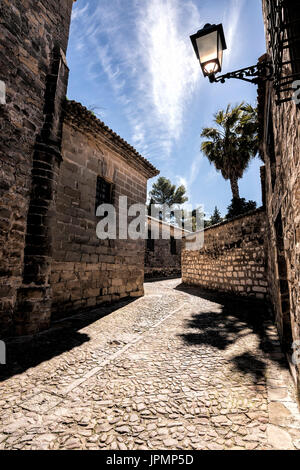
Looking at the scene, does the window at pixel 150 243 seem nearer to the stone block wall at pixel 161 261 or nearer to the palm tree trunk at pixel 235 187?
the stone block wall at pixel 161 261

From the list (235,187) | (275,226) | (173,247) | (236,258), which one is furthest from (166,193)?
(275,226)

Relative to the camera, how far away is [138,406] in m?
2.15

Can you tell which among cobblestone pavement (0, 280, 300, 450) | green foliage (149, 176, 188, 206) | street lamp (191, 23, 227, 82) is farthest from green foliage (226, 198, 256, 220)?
green foliage (149, 176, 188, 206)

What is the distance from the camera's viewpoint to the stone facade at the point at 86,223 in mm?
5707

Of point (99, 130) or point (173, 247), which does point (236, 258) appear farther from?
point (173, 247)

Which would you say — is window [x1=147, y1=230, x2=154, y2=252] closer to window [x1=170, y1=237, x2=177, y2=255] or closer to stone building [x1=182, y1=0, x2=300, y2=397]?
window [x1=170, y1=237, x2=177, y2=255]

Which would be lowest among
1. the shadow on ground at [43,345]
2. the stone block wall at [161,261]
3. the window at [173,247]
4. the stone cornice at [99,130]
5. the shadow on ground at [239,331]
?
the shadow on ground at [43,345]

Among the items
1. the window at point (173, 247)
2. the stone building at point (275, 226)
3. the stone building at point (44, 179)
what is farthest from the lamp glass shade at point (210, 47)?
the window at point (173, 247)

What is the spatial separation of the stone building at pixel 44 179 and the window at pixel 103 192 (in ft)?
0.22

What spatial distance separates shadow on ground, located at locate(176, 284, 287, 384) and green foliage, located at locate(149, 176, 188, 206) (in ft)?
89.7

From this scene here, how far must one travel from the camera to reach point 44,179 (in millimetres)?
4766

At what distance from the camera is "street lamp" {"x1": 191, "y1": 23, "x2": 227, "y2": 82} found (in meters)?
2.68

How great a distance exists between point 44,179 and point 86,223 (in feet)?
6.45
